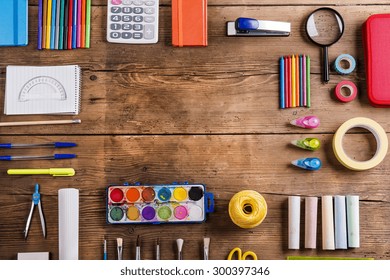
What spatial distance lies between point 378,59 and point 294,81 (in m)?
0.22


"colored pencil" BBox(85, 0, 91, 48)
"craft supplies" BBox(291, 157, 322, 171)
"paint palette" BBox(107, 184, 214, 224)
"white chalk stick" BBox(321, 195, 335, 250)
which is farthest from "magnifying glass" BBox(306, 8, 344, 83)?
"colored pencil" BBox(85, 0, 91, 48)

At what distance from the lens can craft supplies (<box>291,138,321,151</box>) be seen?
1289mm

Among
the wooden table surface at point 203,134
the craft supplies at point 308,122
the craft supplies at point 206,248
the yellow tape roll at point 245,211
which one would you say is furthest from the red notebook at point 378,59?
the craft supplies at point 206,248

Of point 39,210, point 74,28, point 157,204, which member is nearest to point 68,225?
point 39,210

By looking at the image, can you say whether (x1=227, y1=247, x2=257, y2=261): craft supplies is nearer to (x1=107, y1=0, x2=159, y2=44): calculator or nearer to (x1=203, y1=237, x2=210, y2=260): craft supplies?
(x1=203, y1=237, x2=210, y2=260): craft supplies

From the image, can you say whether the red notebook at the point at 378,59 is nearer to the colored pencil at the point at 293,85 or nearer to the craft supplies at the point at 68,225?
the colored pencil at the point at 293,85

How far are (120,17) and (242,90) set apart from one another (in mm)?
371

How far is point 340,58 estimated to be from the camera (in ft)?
4.39

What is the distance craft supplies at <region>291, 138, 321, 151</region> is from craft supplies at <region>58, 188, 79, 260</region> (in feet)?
1.87

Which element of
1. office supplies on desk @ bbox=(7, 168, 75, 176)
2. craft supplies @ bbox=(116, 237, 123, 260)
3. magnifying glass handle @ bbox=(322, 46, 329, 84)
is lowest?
craft supplies @ bbox=(116, 237, 123, 260)

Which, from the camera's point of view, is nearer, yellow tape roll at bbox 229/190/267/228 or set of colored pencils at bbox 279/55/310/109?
yellow tape roll at bbox 229/190/267/228

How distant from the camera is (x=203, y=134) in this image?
4.36 feet

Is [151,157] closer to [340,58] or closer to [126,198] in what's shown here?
[126,198]

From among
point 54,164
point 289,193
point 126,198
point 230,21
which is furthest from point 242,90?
point 54,164
